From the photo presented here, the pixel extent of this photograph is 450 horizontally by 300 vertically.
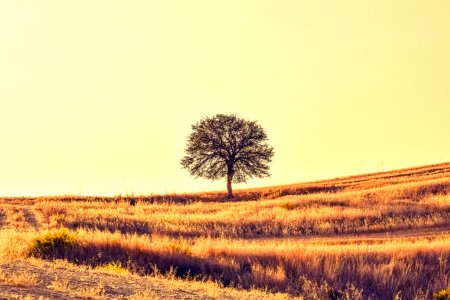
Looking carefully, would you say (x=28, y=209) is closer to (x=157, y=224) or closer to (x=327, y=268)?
(x=157, y=224)

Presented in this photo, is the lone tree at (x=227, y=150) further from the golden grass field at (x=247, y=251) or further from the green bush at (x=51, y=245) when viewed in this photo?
the green bush at (x=51, y=245)

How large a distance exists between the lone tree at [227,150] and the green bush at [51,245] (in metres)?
45.7

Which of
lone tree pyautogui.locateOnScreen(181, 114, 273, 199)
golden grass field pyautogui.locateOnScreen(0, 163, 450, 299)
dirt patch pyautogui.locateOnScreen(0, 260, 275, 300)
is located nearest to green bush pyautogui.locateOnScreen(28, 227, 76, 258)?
golden grass field pyautogui.locateOnScreen(0, 163, 450, 299)

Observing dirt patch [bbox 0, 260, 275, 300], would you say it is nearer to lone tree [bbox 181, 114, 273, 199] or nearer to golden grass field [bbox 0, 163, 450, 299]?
golden grass field [bbox 0, 163, 450, 299]

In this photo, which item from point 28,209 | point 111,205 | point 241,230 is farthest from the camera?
point 111,205

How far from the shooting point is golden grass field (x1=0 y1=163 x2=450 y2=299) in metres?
14.5

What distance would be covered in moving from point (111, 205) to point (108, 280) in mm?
30585

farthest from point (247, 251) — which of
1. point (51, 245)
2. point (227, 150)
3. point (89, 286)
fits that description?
point (227, 150)

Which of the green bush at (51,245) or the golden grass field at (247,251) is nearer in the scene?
the golden grass field at (247,251)

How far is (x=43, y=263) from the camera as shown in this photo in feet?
53.8

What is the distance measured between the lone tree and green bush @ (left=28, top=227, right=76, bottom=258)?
45678 mm

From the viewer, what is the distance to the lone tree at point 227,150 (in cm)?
6656

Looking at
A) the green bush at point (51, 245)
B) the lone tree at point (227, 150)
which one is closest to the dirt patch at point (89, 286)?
the green bush at point (51, 245)

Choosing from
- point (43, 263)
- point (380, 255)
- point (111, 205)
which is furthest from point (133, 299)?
point (111, 205)
